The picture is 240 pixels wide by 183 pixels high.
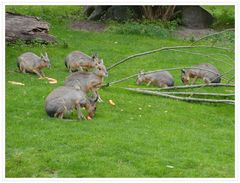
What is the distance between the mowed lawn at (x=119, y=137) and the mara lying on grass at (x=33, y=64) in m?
0.18

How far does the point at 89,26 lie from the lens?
21.5 meters

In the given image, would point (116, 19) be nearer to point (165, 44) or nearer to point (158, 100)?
point (165, 44)

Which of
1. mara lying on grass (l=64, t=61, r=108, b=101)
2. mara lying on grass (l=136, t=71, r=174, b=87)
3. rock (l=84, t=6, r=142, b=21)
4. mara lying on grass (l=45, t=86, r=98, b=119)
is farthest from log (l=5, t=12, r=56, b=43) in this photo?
mara lying on grass (l=45, t=86, r=98, b=119)

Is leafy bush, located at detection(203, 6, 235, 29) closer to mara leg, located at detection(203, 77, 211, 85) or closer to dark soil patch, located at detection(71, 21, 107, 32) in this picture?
dark soil patch, located at detection(71, 21, 107, 32)

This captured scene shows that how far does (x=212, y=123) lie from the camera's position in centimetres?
1055

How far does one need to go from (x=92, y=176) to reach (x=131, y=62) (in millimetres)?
9867

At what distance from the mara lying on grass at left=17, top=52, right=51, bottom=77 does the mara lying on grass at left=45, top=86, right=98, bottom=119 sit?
3.79 metres

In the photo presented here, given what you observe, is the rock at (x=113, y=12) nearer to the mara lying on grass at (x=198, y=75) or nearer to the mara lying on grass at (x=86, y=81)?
the mara lying on grass at (x=198, y=75)

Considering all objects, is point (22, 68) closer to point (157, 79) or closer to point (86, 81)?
point (86, 81)

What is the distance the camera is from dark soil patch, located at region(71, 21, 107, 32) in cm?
2109

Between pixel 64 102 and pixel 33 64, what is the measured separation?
164 inches

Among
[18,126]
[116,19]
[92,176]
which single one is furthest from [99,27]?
[92,176]

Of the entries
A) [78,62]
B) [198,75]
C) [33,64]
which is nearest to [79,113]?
[33,64]

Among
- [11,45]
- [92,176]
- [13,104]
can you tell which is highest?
[11,45]
